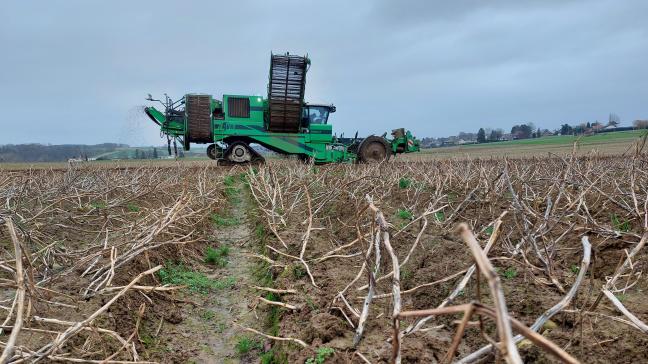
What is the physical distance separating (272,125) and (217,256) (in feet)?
44.9

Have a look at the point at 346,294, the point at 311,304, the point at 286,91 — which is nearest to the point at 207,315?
the point at 311,304

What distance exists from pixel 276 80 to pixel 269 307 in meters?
14.9

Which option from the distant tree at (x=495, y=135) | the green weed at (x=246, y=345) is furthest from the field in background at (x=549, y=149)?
the green weed at (x=246, y=345)

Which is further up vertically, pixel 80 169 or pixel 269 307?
pixel 80 169

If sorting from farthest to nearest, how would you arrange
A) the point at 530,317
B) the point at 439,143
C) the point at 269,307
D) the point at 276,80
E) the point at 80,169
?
1. the point at 439,143
2. the point at 276,80
3. the point at 80,169
4. the point at 269,307
5. the point at 530,317

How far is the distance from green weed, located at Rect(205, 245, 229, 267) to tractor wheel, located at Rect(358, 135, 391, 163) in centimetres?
1335

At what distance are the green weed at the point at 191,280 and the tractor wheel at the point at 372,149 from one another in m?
14.3

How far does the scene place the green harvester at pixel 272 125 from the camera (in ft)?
57.8

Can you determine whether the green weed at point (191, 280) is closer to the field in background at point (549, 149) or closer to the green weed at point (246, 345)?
the green weed at point (246, 345)

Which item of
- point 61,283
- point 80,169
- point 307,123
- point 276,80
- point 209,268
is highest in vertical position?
point 276,80

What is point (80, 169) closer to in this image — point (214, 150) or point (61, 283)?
point (61, 283)

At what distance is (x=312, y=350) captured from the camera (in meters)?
2.43

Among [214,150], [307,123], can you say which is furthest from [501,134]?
[214,150]

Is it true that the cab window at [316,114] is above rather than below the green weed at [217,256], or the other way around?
above
